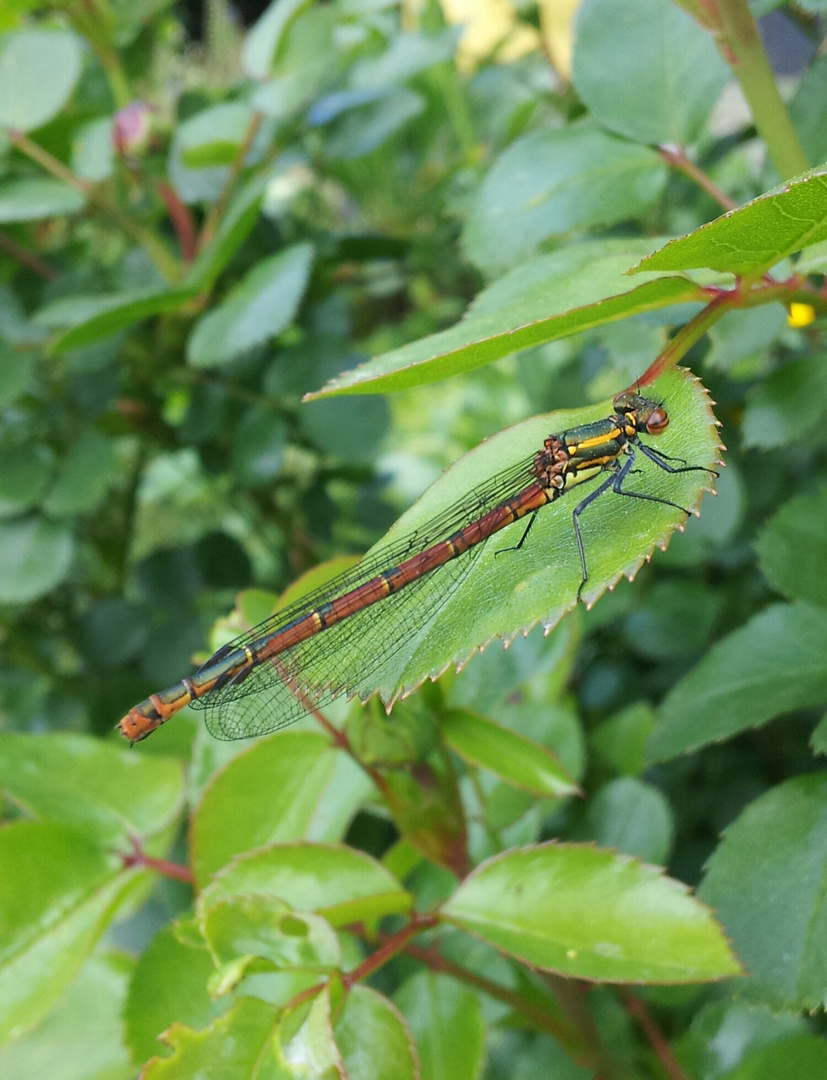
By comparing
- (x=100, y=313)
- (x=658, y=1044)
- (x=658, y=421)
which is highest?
(x=100, y=313)

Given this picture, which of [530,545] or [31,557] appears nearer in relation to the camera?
[530,545]

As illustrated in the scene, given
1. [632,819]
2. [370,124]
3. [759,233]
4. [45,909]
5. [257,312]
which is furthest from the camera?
[370,124]

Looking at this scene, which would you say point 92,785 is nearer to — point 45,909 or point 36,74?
point 45,909

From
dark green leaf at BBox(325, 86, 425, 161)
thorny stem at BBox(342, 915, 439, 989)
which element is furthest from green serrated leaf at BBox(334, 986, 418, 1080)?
dark green leaf at BBox(325, 86, 425, 161)

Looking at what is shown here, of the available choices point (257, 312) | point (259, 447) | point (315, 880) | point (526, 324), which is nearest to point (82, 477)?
point (259, 447)

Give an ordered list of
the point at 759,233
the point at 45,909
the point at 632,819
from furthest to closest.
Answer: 1. the point at 632,819
2. the point at 45,909
3. the point at 759,233

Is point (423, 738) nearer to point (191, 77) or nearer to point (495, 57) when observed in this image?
point (191, 77)

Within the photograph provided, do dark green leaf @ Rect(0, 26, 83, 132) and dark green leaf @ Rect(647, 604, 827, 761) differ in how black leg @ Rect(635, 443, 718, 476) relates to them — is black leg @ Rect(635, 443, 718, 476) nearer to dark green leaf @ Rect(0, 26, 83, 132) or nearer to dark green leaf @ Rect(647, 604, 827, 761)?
dark green leaf @ Rect(647, 604, 827, 761)

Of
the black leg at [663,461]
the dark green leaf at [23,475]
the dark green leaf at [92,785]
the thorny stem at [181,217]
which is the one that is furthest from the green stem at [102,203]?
the black leg at [663,461]
